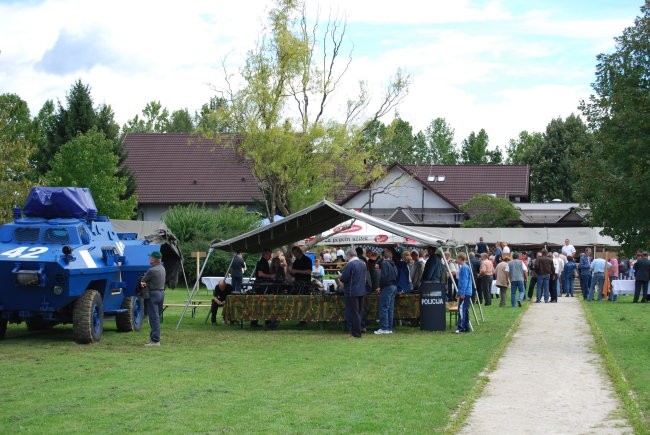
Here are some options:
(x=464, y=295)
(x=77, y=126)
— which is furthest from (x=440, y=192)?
(x=464, y=295)

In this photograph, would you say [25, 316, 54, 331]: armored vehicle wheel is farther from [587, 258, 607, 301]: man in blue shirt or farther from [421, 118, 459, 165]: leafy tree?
[421, 118, 459, 165]: leafy tree

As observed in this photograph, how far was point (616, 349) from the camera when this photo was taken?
17.7 m

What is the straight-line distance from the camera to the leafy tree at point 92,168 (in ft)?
143

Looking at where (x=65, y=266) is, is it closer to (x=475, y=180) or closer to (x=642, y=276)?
(x=642, y=276)

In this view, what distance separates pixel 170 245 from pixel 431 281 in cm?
811

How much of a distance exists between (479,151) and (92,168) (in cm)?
7080

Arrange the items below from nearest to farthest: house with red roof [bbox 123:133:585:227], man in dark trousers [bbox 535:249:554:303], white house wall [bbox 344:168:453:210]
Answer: man in dark trousers [bbox 535:249:554:303] → house with red roof [bbox 123:133:585:227] → white house wall [bbox 344:168:453:210]

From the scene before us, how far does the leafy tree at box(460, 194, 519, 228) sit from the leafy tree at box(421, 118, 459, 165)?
53778mm

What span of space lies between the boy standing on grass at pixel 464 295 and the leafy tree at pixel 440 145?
9118 cm

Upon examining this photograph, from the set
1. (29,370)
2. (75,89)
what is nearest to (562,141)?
(75,89)

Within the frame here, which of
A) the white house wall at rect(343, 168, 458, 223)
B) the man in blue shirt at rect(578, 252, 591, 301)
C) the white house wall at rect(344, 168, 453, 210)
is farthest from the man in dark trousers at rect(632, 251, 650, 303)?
the white house wall at rect(344, 168, 453, 210)

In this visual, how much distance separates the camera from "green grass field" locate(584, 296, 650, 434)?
1148cm

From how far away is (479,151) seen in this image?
109250mm

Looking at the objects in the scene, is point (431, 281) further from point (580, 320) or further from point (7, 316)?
point (7, 316)
